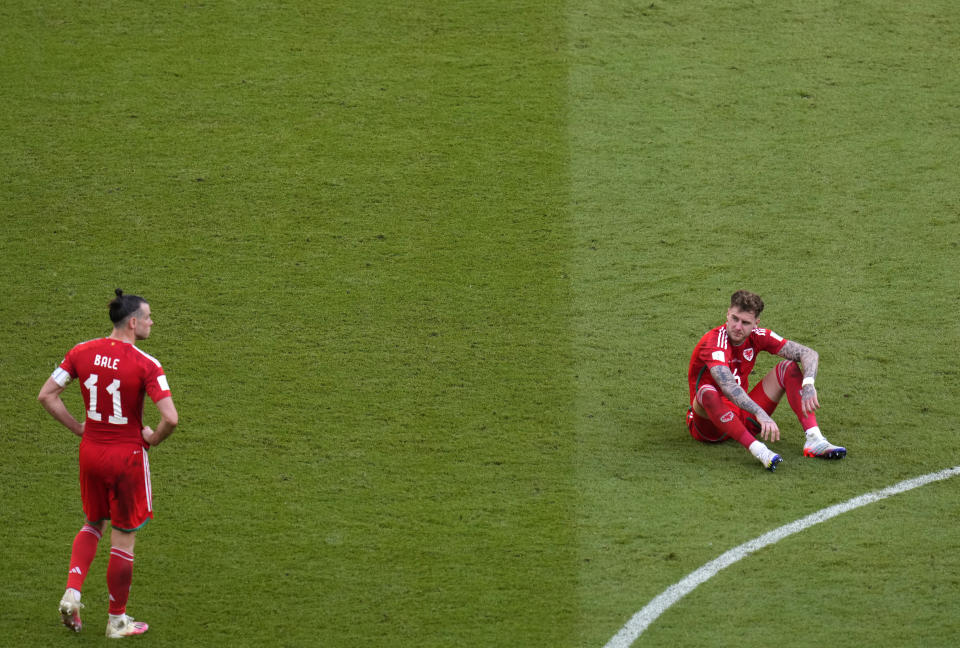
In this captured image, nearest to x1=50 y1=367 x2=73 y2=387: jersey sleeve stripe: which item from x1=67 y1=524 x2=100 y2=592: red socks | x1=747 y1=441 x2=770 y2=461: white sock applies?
x1=67 y1=524 x2=100 y2=592: red socks

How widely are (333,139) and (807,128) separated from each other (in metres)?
4.80

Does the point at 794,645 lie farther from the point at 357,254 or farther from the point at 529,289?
the point at 357,254

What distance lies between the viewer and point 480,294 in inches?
396

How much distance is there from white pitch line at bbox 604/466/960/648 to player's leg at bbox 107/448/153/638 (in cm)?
259

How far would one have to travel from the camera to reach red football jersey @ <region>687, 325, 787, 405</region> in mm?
7852

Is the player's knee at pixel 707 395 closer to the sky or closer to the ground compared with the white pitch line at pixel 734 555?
closer to the sky

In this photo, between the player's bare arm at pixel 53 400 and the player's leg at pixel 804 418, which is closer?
the player's bare arm at pixel 53 400

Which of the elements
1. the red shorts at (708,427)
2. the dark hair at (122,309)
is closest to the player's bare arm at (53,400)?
the dark hair at (122,309)

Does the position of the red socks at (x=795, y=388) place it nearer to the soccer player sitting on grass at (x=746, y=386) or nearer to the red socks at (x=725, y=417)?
the soccer player sitting on grass at (x=746, y=386)

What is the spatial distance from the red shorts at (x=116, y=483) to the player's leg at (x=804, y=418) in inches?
168

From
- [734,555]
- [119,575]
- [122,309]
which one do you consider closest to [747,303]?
[734,555]

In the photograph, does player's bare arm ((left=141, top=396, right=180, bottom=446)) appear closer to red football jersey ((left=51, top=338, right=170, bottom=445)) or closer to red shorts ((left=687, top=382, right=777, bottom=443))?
red football jersey ((left=51, top=338, right=170, bottom=445))

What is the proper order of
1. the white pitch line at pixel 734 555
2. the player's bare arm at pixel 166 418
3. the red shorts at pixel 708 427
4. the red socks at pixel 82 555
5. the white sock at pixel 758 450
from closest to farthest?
the player's bare arm at pixel 166 418 < the red socks at pixel 82 555 < the white pitch line at pixel 734 555 < the white sock at pixel 758 450 < the red shorts at pixel 708 427

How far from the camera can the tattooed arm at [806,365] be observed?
7.80 meters
